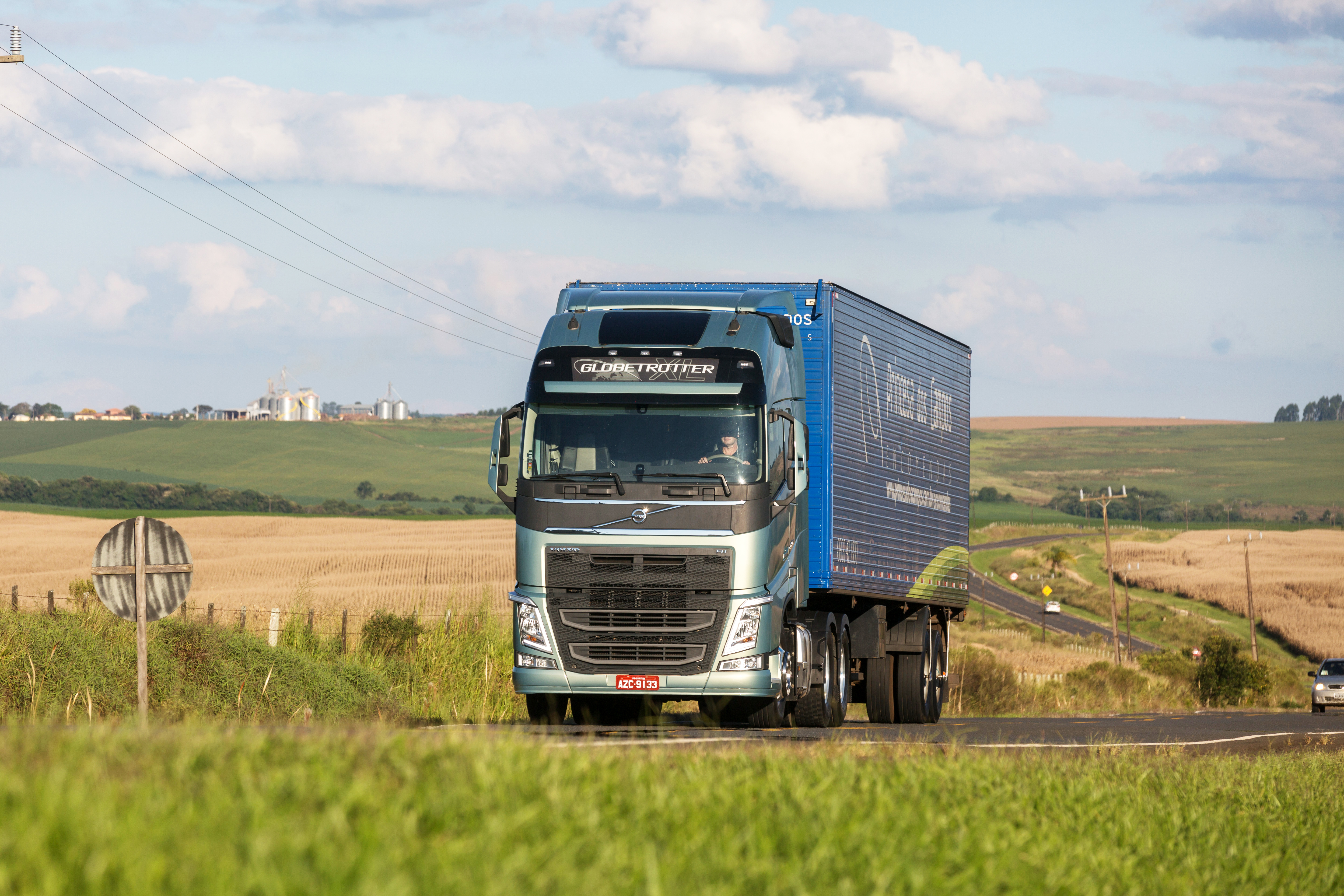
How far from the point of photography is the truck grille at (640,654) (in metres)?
14.6

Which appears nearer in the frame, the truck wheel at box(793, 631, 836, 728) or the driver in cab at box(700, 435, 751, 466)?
the driver in cab at box(700, 435, 751, 466)

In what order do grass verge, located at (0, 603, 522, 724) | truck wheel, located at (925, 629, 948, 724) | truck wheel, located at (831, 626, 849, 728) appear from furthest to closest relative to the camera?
1. truck wheel, located at (925, 629, 948, 724)
2. truck wheel, located at (831, 626, 849, 728)
3. grass verge, located at (0, 603, 522, 724)

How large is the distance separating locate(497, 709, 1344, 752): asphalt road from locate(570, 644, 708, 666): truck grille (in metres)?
0.64

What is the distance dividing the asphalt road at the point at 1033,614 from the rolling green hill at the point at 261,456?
43.3 meters

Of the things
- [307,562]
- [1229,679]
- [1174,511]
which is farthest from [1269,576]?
[307,562]

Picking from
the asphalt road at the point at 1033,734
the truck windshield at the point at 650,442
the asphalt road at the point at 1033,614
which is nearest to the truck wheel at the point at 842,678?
the asphalt road at the point at 1033,734

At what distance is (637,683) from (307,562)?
55.7m

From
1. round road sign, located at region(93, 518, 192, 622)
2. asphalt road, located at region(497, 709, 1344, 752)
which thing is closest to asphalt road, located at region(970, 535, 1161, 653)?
asphalt road, located at region(497, 709, 1344, 752)

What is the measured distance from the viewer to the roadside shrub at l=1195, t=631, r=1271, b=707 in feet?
198

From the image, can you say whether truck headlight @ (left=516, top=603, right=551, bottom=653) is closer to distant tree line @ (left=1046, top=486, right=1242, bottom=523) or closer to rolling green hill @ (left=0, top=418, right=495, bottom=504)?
rolling green hill @ (left=0, top=418, right=495, bottom=504)

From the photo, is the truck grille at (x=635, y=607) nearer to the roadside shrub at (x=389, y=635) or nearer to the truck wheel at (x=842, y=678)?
the truck wheel at (x=842, y=678)

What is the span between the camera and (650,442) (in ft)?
48.5

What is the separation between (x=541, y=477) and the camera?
14.8 metres

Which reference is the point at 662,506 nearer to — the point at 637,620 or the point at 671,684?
the point at 637,620
